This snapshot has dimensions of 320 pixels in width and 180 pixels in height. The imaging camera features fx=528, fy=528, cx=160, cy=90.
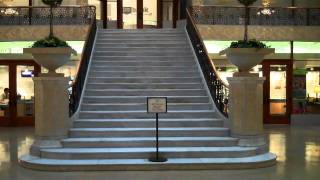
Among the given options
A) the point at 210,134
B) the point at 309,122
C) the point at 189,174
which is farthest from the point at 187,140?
the point at 309,122

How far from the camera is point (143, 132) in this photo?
1170 cm

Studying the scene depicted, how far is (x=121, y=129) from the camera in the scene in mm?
11836

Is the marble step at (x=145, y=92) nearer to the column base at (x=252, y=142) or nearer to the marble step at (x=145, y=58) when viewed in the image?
the marble step at (x=145, y=58)

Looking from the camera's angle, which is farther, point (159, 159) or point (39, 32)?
point (39, 32)

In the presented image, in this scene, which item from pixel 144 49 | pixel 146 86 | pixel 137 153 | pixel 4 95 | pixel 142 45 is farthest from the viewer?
pixel 4 95

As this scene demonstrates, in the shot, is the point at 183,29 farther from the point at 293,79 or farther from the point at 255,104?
the point at 255,104

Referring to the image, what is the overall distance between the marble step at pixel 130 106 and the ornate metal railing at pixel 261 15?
20.4 ft

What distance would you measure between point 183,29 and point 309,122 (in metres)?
5.73

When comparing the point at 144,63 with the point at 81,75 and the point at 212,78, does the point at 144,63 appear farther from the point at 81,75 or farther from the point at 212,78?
the point at 212,78

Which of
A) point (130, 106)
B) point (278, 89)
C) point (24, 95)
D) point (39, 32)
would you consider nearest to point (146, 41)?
point (39, 32)

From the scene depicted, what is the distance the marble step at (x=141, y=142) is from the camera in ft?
36.4

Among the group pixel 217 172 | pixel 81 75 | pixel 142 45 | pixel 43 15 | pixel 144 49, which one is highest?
pixel 43 15

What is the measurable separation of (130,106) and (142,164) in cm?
313

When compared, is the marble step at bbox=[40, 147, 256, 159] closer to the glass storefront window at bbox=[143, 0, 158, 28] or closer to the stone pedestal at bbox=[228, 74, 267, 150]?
the stone pedestal at bbox=[228, 74, 267, 150]
